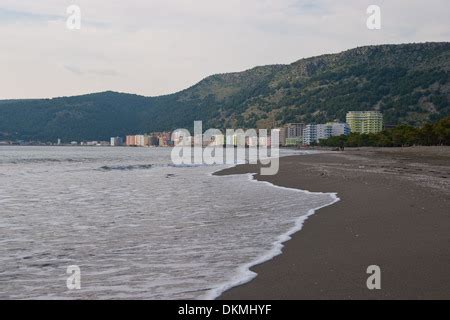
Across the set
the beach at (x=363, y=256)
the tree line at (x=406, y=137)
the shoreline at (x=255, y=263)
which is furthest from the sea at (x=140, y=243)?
the tree line at (x=406, y=137)

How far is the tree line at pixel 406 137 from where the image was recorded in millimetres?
100562

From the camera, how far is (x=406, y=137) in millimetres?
119938

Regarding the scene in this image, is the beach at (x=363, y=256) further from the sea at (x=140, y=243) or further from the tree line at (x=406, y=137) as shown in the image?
the tree line at (x=406, y=137)

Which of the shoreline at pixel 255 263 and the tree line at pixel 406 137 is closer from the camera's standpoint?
the shoreline at pixel 255 263

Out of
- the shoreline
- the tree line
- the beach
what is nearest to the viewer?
the beach

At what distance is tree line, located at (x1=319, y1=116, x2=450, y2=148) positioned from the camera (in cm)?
10056

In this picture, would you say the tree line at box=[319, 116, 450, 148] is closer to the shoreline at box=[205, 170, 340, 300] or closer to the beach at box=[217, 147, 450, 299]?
the beach at box=[217, 147, 450, 299]

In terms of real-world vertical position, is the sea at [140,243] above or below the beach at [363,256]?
below

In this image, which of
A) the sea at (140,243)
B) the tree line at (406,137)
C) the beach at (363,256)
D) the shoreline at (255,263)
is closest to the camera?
the beach at (363,256)

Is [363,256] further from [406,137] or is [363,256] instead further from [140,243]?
[406,137]

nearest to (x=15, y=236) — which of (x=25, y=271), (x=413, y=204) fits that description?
(x=25, y=271)

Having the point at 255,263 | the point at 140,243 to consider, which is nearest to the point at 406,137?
the point at 140,243

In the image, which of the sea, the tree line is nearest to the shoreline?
the sea

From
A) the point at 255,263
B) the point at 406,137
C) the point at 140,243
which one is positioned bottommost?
the point at 140,243
